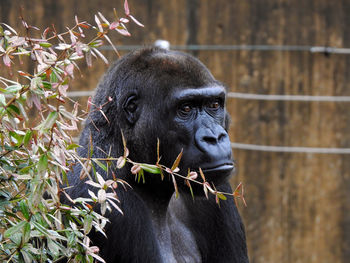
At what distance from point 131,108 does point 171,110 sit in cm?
21

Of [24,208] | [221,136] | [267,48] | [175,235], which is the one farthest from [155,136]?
[267,48]

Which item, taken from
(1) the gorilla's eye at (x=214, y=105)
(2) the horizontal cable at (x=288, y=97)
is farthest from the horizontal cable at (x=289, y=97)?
(1) the gorilla's eye at (x=214, y=105)

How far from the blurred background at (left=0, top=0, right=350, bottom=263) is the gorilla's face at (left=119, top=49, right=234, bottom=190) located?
3729 millimetres

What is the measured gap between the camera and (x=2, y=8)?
7.15 m

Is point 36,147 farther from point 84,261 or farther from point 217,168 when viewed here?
point 217,168

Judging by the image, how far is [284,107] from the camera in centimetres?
773

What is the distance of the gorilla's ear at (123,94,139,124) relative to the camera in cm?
380

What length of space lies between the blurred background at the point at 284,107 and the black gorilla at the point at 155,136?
3691 millimetres

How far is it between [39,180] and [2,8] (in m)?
5.05

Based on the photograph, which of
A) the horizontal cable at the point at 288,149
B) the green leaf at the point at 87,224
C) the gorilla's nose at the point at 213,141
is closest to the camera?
the green leaf at the point at 87,224

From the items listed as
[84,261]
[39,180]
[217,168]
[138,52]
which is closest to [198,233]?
[217,168]

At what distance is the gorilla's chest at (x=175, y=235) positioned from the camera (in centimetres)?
A: 389

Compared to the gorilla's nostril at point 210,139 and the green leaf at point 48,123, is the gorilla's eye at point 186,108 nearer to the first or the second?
the gorilla's nostril at point 210,139

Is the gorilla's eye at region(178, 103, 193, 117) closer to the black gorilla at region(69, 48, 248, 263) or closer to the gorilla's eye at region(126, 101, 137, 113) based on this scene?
the black gorilla at region(69, 48, 248, 263)
